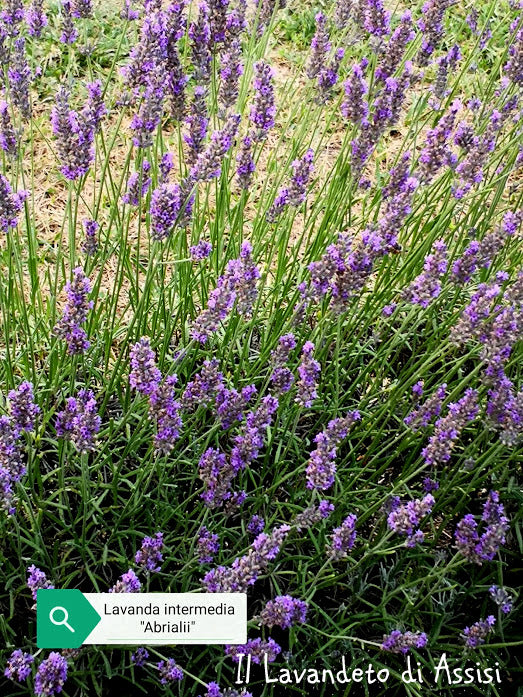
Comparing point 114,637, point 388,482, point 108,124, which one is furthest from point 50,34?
point 114,637

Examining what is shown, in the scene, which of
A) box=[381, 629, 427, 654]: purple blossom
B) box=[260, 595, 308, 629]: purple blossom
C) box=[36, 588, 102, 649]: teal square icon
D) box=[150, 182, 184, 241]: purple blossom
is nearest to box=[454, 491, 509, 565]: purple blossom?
box=[381, 629, 427, 654]: purple blossom

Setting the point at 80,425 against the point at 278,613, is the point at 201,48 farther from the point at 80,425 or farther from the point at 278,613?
the point at 278,613

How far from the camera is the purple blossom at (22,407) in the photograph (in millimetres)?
1826

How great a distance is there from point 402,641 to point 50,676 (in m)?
0.92

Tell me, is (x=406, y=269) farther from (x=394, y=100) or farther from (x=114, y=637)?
(x=114, y=637)

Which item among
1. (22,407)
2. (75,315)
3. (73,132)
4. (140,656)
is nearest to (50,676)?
(140,656)

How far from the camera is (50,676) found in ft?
5.39

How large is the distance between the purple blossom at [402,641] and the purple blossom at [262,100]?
61.7 inches

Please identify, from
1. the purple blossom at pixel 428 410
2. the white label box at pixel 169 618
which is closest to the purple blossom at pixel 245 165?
the purple blossom at pixel 428 410

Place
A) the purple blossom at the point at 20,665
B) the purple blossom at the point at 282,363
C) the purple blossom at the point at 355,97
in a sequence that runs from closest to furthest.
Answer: the purple blossom at the point at 20,665 → the purple blossom at the point at 282,363 → the purple blossom at the point at 355,97

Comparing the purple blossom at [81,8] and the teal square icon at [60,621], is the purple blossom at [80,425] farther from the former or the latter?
the purple blossom at [81,8]

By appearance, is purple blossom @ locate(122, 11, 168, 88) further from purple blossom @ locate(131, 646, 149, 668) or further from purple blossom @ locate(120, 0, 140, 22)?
purple blossom @ locate(131, 646, 149, 668)

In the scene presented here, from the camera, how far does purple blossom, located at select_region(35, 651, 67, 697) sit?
164cm

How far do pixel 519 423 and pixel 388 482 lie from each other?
2.80ft
